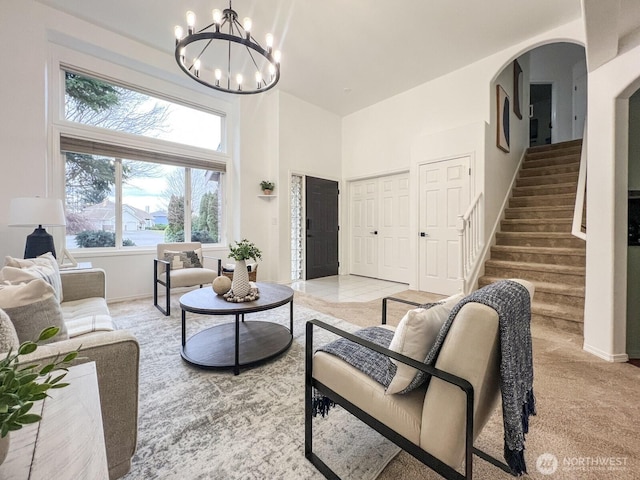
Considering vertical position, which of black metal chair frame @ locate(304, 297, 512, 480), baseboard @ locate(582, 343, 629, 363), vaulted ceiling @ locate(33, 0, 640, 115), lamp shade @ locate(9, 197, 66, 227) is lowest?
baseboard @ locate(582, 343, 629, 363)

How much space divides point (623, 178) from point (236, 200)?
4.68 metres

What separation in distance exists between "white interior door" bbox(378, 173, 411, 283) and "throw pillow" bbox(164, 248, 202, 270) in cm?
328

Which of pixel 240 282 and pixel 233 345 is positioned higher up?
pixel 240 282

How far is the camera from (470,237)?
374cm

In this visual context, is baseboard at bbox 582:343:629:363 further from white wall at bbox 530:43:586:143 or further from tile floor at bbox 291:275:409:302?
white wall at bbox 530:43:586:143

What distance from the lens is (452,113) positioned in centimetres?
430

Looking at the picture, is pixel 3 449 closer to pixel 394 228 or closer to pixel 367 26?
pixel 367 26

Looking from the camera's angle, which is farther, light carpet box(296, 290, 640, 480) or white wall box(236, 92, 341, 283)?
white wall box(236, 92, 341, 283)

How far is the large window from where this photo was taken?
3615 mm

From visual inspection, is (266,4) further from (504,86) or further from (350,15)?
(504,86)

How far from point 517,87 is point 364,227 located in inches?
139

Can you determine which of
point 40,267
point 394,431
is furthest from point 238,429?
point 40,267

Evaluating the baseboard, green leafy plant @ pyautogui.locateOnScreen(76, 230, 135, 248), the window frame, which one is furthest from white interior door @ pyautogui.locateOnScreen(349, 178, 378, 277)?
green leafy plant @ pyautogui.locateOnScreen(76, 230, 135, 248)

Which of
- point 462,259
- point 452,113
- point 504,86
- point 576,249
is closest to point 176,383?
point 462,259
